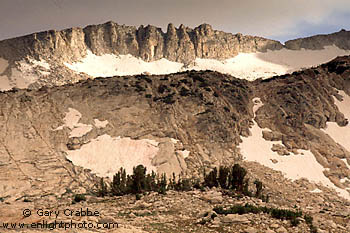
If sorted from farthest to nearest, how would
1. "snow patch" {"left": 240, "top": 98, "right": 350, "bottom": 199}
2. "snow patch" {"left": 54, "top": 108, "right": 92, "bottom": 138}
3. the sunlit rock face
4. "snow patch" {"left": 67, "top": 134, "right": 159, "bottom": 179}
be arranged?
1. the sunlit rock face
2. "snow patch" {"left": 54, "top": 108, "right": 92, "bottom": 138}
3. "snow patch" {"left": 240, "top": 98, "right": 350, "bottom": 199}
4. "snow patch" {"left": 67, "top": 134, "right": 159, "bottom": 179}

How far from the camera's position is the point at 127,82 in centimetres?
5400

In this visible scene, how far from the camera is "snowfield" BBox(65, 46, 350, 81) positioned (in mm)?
109812

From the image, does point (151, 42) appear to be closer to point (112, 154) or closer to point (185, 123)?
point (185, 123)

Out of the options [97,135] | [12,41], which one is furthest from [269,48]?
[97,135]

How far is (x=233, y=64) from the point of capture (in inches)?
4808

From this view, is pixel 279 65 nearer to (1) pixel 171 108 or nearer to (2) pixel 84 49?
(2) pixel 84 49

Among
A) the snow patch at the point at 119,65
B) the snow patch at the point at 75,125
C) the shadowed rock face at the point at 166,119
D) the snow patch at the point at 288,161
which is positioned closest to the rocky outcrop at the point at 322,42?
the snow patch at the point at 119,65

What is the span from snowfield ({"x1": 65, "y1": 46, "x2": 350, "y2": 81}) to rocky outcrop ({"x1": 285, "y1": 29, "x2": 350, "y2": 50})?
78.0 inches

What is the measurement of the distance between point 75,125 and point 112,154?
7.12 meters

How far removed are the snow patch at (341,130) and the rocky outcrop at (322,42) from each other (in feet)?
251

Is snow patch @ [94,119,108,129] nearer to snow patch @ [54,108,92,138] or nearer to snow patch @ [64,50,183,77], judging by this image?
snow patch @ [54,108,92,138]

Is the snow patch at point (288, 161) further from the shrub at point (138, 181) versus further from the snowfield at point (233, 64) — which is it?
the snowfield at point (233, 64)

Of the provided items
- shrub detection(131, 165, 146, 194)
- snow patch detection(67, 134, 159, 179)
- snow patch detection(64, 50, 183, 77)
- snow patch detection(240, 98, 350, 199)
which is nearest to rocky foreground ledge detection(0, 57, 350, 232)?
snow patch detection(240, 98, 350, 199)

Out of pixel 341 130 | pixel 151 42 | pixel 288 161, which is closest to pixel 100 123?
pixel 288 161
